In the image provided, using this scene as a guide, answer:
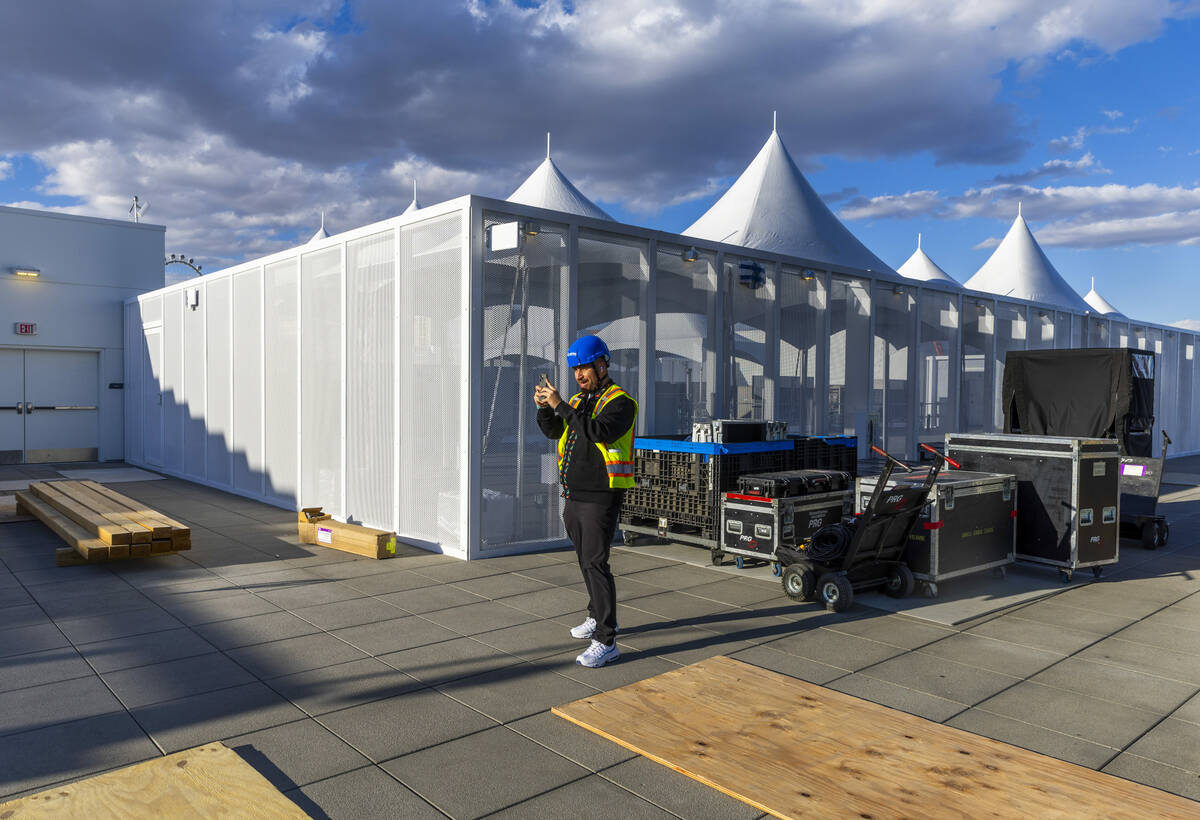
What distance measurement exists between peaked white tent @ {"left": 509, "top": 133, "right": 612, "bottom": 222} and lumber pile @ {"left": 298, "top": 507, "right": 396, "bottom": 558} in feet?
49.1

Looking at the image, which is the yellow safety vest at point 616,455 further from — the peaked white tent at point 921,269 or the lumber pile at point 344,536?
the peaked white tent at point 921,269

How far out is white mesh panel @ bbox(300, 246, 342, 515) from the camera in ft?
33.0

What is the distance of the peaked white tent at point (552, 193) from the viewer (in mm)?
22734

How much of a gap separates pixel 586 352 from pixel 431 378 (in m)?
3.88

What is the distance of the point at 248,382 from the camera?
12.4 meters

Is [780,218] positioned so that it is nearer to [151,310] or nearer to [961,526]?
[961,526]

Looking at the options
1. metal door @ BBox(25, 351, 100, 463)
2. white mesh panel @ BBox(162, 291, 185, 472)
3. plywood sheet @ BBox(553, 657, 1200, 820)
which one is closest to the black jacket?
plywood sheet @ BBox(553, 657, 1200, 820)

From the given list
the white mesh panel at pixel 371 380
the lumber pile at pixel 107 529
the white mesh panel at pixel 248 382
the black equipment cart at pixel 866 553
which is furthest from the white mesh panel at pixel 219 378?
the black equipment cart at pixel 866 553

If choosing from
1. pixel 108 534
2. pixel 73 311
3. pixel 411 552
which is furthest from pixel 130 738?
pixel 73 311

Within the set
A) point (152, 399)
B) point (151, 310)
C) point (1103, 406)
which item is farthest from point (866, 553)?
point (151, 310)

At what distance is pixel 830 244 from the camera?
19703 millimetres

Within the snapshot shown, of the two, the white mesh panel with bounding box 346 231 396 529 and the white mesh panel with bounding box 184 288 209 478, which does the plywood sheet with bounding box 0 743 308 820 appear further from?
the white mesh panel with bounding box 184 288 209 478

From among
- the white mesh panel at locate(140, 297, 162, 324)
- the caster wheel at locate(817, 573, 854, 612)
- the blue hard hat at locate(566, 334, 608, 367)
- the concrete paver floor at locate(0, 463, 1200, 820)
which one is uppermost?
the white mesh panel at locate(140, 297, 162, 324)

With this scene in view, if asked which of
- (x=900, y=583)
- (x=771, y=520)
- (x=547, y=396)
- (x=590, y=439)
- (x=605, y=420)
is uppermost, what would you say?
(x=547, y=396)
